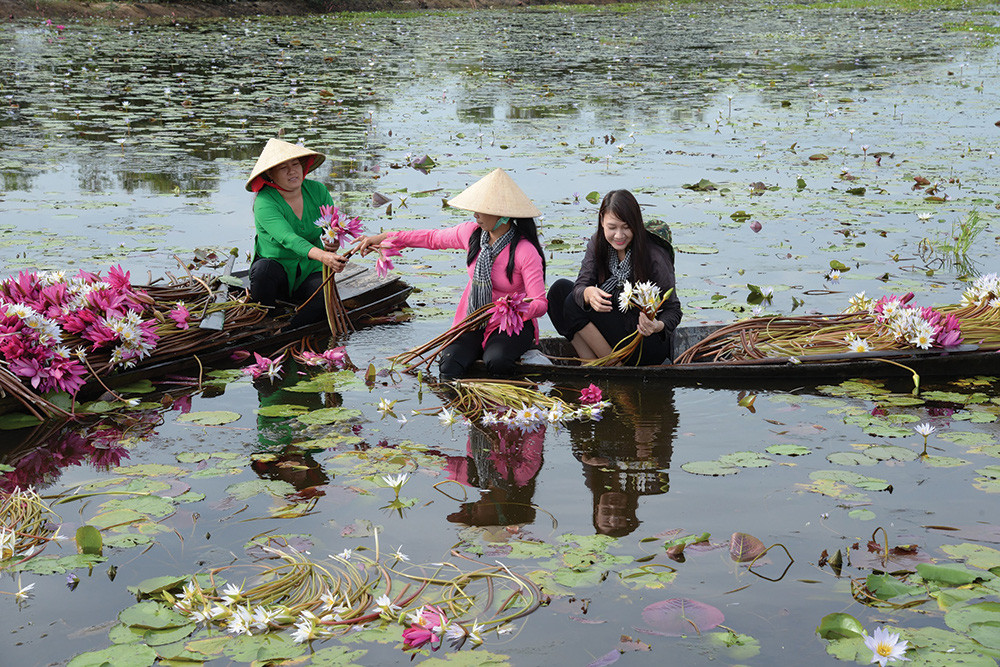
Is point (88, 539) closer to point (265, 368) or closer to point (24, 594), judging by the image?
point (24, 594)

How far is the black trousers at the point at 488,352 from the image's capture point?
4777 mm

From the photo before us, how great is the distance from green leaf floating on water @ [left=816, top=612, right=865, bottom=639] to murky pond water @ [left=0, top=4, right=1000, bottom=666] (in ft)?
0.15

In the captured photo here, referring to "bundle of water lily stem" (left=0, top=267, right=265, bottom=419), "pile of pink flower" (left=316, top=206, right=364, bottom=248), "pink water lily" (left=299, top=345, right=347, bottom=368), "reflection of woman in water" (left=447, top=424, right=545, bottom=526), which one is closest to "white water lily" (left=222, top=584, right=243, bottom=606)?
"reflection of woman in water" (left=447, top=424, right=545, bottom=526)

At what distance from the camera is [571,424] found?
435 cm

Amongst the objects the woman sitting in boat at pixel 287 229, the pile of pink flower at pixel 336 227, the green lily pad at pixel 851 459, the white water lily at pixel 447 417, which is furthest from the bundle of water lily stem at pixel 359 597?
the woman sitting in boat at pixel 287 229

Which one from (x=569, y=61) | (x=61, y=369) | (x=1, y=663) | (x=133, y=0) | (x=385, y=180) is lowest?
(x=1, y=663)

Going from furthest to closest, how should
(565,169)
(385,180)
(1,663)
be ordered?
(565,169), (385,180), (1,663)

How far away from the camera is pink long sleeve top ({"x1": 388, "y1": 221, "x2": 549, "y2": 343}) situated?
15.6ft

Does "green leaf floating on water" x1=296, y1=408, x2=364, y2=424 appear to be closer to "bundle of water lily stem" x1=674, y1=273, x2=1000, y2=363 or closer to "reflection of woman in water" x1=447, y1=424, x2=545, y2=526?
"reflection of woman in water" x1=447, y1=424, x2=545, y2=526

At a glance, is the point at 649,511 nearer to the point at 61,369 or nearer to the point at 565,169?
the point at 61,369

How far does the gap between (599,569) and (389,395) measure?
1.89 m

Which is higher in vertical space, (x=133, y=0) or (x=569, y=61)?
(x=133, y=0)

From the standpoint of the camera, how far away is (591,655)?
2648mm

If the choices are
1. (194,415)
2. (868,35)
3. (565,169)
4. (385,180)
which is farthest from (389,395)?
(868,35)
